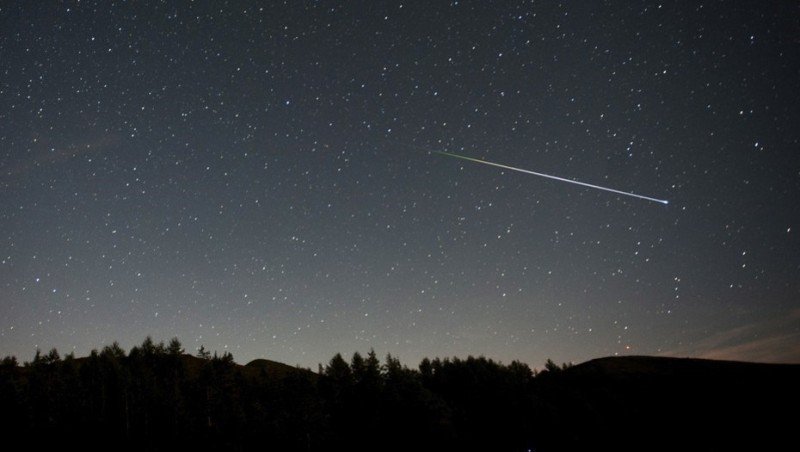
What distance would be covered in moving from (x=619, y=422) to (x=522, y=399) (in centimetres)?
1157

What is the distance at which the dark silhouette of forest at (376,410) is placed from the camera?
42781 millimetres

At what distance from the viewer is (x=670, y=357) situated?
8225cm

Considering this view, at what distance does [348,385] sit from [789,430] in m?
43.3

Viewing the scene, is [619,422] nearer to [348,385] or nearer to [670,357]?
[348,385]

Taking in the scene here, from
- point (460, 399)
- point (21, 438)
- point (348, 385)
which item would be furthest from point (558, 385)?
point (21, 438)

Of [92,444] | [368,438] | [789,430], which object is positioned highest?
[92,444]

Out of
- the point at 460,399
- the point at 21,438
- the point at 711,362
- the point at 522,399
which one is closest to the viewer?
the point at 21,438

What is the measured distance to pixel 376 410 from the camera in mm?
47406

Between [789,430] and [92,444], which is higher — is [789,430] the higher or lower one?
the lower one

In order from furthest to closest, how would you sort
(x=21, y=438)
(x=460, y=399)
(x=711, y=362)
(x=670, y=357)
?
(x=670, y=357) < (x=711, y=362) < (x=460, y=399) < (x=21, y=438)

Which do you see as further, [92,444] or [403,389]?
[403,389]

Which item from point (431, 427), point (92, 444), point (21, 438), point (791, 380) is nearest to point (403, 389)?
point (431, 427)

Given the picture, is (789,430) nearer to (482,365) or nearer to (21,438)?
(482,365)

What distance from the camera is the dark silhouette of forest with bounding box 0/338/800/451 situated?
42781 mm
